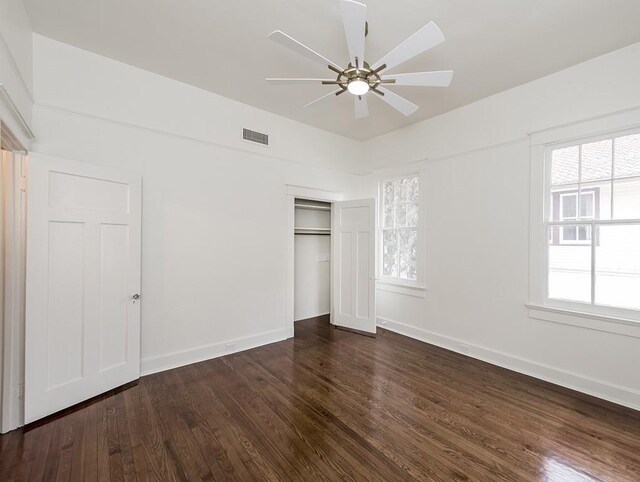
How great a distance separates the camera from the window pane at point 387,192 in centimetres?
479

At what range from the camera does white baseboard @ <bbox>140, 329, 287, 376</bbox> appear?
10.1 ft

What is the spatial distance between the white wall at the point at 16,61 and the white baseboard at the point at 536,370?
472 centimetres

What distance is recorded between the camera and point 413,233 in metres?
4.40

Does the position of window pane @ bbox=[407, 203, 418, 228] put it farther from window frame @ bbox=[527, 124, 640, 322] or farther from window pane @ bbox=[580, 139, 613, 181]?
window pane @ bbox=[580, 139, 613, 181]

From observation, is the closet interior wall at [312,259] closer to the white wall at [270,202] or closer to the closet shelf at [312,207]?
the closet shelf at [312,207]

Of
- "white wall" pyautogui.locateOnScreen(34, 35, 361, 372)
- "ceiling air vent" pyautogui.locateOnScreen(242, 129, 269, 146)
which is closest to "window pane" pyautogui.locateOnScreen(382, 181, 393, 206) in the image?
"white wall" pyautogui.locateOnScreen(34, 35, 361, 372)

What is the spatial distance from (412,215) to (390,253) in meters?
0.74

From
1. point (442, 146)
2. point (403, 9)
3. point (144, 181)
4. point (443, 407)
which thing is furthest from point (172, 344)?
point (442, 146)

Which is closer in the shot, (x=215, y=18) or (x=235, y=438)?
(x=235, y=438)

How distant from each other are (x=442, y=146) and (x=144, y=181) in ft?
12.3

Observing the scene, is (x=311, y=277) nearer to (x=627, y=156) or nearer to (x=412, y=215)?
(x=412, y=215)

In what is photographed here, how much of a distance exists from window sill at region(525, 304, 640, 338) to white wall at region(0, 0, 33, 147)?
482 cm

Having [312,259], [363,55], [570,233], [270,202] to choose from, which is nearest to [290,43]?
[363,55]

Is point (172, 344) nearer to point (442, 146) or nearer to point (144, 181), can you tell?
point (144, 181)
